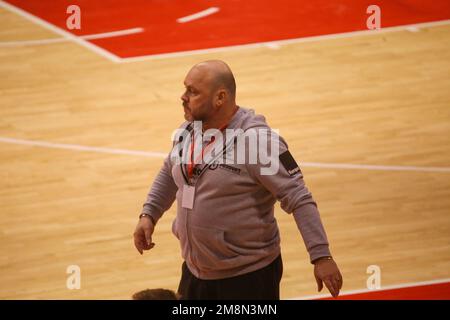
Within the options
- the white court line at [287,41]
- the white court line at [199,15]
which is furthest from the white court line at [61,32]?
the white court line at [199,15]

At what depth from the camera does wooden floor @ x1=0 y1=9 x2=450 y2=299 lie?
5.60 m

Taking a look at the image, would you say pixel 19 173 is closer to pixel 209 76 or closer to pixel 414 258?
pixel 414 258

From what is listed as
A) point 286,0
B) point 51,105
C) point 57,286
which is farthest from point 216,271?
point 286,0

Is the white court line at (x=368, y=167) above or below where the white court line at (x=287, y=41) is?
below

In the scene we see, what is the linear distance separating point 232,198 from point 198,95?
0.37 meters

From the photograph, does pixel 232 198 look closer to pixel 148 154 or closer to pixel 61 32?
pixel 148 154

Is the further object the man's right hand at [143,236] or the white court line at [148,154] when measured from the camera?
the white court line at [148,154]

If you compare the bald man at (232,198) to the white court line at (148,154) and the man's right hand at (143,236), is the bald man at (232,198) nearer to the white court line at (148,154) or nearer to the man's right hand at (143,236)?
the man's right hand at (143,236)

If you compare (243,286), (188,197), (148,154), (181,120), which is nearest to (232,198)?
(188,197)

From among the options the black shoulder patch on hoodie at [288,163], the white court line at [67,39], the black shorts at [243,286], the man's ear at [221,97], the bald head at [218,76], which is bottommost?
the black shorts at [243,286]

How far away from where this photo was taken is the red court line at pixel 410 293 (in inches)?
205

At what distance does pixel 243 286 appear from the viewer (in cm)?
366

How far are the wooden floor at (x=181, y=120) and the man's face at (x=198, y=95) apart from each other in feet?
6.42

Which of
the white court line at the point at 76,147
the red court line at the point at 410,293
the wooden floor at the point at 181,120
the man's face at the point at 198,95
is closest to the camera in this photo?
the man's face at the point at 198,95
